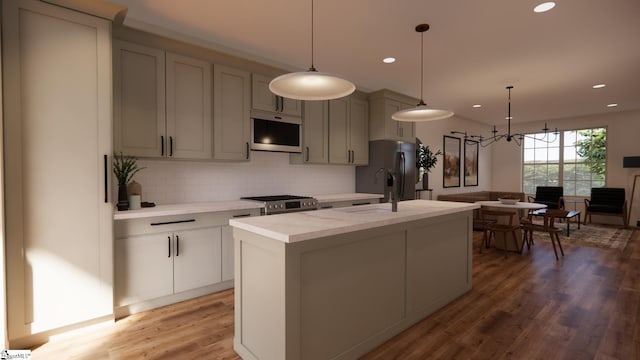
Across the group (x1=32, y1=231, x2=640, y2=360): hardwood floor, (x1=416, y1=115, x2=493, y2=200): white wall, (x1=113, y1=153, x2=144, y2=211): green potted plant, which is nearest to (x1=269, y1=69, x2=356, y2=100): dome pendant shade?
(x1=113, y1=153, x2=144, y2=211): green potted plant

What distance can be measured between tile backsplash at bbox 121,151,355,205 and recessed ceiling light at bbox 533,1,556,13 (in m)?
3.19

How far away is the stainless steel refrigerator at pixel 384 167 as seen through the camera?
5008 millimetres

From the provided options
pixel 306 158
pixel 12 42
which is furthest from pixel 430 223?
pixel 12 42

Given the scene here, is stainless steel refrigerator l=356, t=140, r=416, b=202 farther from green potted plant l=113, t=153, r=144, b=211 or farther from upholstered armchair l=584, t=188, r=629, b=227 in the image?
upholstered armchair l=584, t=188, r=629, b=227

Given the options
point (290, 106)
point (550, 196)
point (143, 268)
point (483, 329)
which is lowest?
point (483, 329)

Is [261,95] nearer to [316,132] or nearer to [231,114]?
[231,114]

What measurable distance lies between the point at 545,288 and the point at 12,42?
5.21 m

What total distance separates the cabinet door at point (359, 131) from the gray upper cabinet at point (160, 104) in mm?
2308

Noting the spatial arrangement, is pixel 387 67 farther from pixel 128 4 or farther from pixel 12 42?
pixel 12 42

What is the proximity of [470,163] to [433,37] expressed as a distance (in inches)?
239

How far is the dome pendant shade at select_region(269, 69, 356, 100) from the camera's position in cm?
197

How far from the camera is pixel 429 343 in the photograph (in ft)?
7.43

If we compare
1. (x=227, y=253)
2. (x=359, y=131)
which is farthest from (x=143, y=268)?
(x=359, y=131)

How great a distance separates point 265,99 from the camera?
3.83 metres
